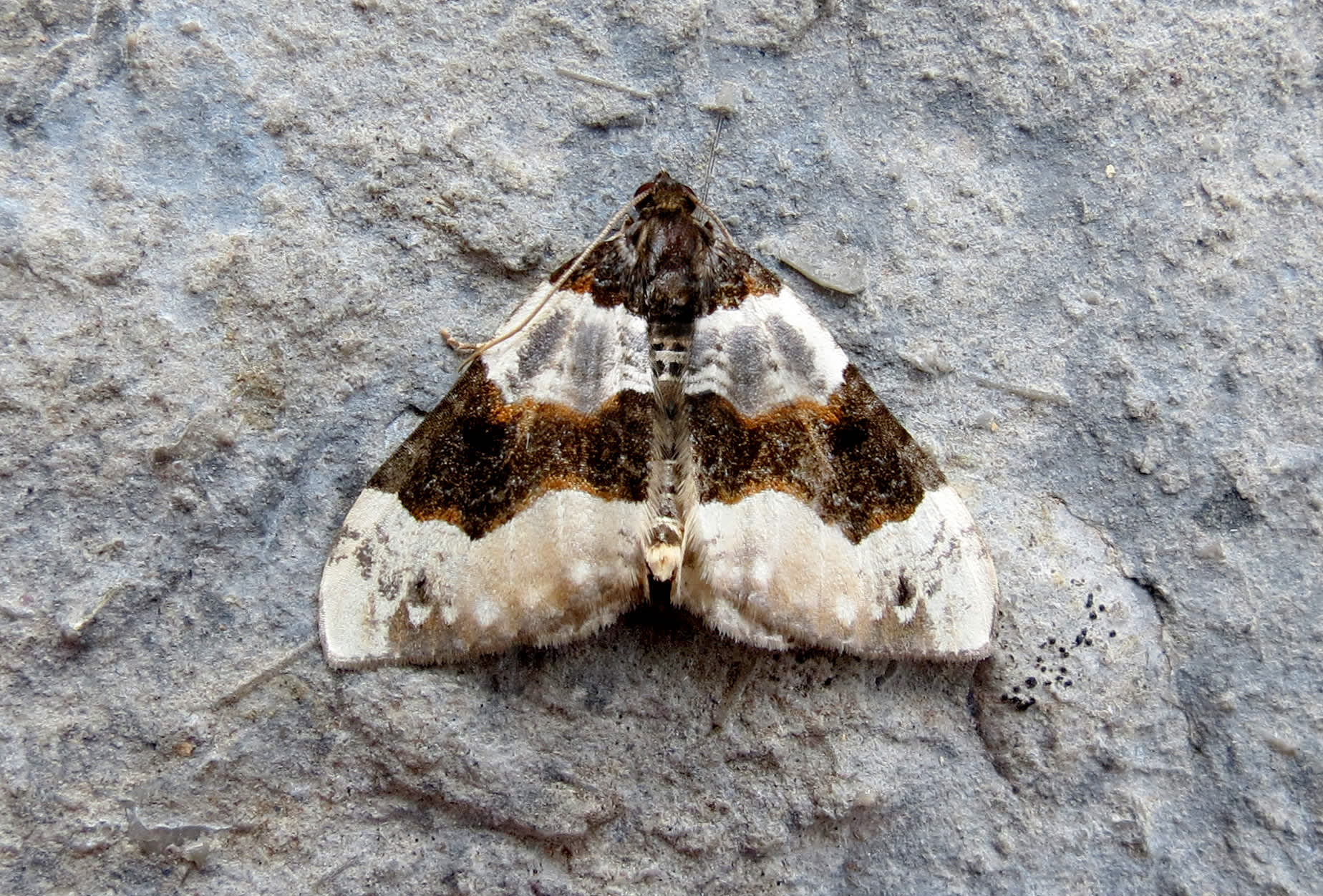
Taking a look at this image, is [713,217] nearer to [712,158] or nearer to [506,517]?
[712,158]

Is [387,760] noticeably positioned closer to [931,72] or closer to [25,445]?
[25,445]

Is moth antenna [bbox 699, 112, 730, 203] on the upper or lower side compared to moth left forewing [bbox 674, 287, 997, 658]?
upper

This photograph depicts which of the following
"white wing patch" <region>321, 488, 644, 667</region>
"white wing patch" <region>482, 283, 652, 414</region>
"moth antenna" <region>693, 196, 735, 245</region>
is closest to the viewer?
"white wing patch" <region>321, 488, 644, 667</region>

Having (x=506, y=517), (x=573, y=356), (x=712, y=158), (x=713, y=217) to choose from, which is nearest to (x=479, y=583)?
(x=506, y=517)

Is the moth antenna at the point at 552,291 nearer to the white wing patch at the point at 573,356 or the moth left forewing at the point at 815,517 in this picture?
the white wing patch at the point at 573,356

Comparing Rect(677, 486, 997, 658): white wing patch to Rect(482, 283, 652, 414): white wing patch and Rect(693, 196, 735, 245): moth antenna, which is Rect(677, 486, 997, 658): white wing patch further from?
Rect(693, 196, 735, 245): moth antenna

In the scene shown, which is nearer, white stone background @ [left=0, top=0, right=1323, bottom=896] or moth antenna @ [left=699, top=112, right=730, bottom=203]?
white stone background @ [left=0, top=0, right=1323, bottom=896]

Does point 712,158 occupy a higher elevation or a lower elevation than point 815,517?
higher

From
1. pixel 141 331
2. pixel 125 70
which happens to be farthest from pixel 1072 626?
pixel 125 70

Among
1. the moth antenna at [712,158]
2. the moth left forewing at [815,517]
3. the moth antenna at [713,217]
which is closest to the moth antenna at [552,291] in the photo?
the moth antenna at [713,217]

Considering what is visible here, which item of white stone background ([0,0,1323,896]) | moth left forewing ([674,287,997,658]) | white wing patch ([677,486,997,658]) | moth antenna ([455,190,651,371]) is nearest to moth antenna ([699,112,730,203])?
white stone background ([0,0,1323,896])
